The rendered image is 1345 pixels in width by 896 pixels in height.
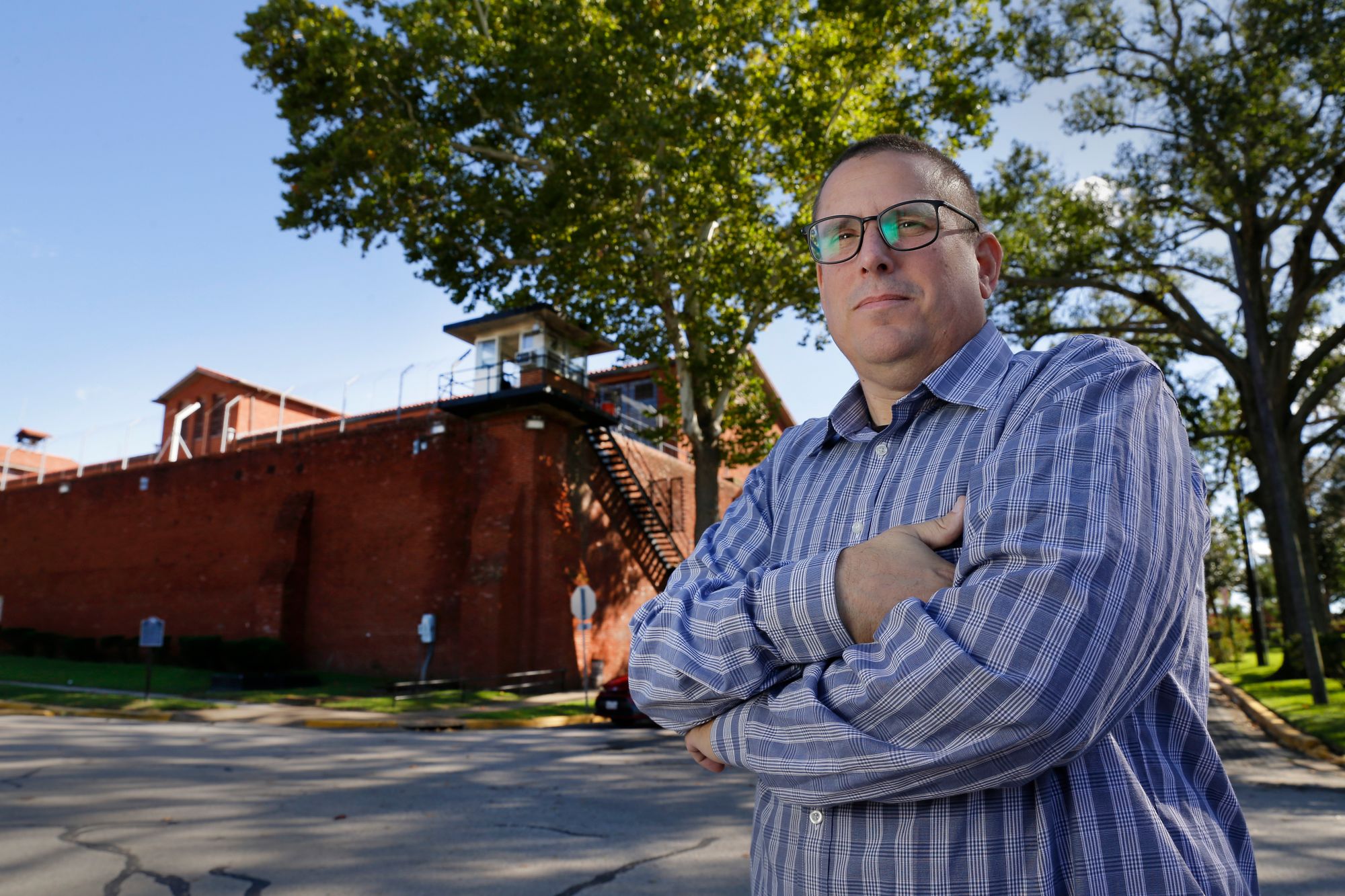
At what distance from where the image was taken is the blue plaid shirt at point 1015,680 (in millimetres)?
1306

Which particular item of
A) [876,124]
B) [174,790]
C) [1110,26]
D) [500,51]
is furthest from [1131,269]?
[174,790]

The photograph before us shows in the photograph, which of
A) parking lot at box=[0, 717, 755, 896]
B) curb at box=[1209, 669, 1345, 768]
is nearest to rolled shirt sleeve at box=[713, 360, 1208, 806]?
parking lot at box=[0, 717, 755, 896]

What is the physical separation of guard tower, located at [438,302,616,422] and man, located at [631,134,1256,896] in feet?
69.3

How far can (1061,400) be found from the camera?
5.04 ft

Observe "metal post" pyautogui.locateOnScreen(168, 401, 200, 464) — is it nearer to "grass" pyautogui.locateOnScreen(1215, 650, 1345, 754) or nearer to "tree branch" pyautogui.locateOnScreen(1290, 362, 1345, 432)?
"grass" pyautogui.locateOnScreen(1215, 650, 1345, 754)

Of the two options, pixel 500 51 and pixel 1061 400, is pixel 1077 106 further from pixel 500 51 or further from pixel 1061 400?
pixel 1061 400

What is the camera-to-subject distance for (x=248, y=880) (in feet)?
17.8

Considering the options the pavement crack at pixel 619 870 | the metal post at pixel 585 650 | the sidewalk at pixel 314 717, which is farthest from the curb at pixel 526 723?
the pavement crack at pixel 619 870

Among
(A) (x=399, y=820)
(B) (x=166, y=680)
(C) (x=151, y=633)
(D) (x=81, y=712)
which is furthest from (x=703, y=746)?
(B) (x=166, y=680)

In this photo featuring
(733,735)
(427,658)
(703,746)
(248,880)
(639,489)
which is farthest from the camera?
(639,489)

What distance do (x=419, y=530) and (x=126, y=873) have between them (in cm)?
1912

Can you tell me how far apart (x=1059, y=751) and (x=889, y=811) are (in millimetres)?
308

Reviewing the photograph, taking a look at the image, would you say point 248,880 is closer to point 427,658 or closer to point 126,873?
point 126,873

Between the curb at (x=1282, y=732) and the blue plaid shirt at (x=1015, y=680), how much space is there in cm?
1245
